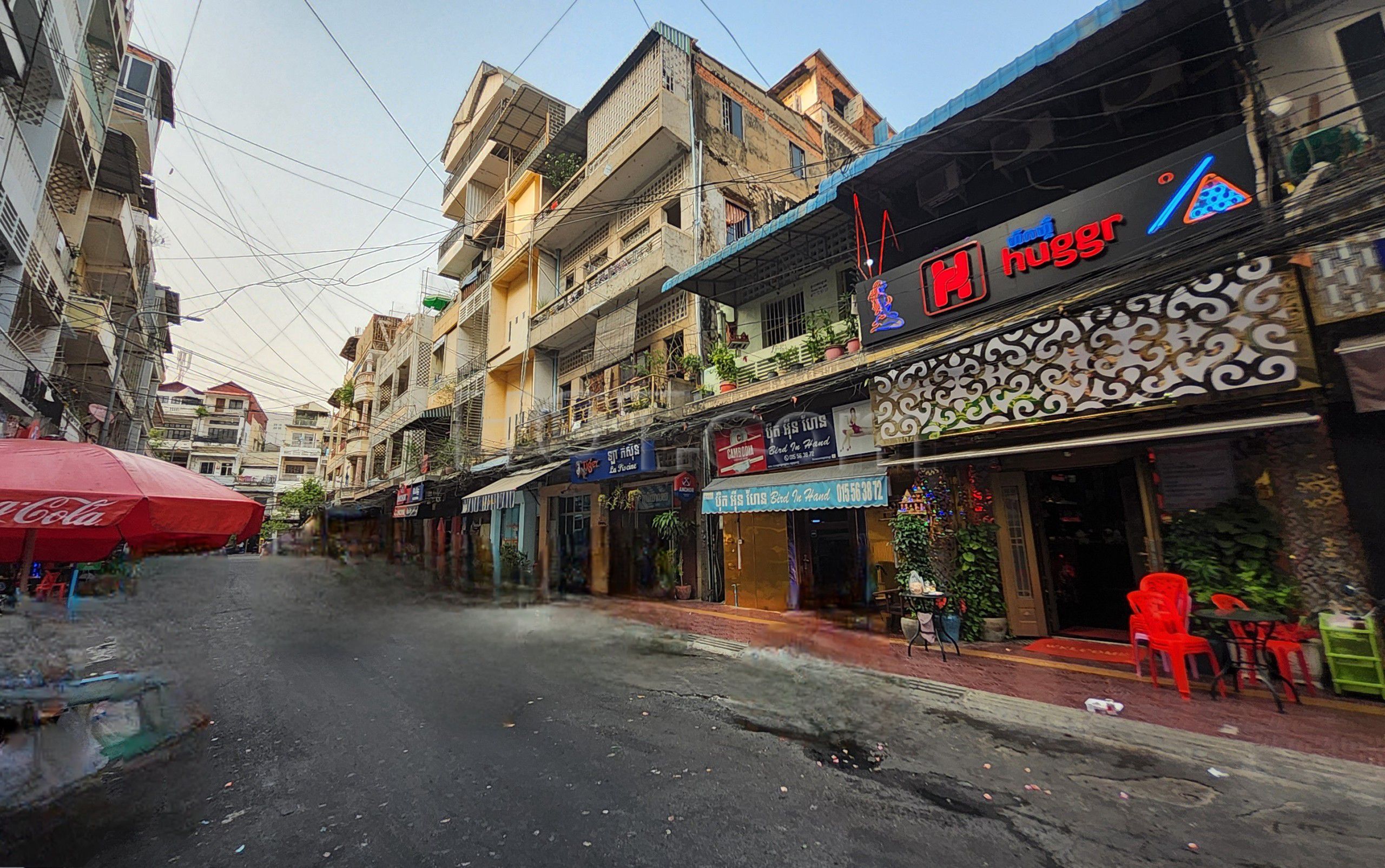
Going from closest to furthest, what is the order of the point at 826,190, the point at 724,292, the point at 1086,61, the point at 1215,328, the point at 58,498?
the point at 58,498 → the point at 1215,328 → the point at 1086,61 → the point at 826,190 → the point at 724,292

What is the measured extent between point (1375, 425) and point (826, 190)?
817 centimetres

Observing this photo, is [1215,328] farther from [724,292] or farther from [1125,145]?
[724,292]

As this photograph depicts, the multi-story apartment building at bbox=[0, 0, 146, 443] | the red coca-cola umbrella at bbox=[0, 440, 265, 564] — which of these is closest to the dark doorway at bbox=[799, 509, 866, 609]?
the red coca-cola umbrella at bbox=[0, 440, 265, 564]

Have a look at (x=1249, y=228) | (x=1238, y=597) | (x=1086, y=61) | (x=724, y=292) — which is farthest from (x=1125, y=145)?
(x=724, y=292)

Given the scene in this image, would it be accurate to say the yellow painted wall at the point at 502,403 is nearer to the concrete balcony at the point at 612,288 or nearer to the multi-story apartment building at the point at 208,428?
the concrete balcony at the point at 612,288

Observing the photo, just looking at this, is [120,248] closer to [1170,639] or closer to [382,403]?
[382,403]

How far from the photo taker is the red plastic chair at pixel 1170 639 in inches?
221

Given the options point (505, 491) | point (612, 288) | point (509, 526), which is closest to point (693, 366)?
point (612, 288)

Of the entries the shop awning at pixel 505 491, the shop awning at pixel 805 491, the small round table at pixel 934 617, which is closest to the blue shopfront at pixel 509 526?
the shop awning at pixel 505 491

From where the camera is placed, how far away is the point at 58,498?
3.63 meters

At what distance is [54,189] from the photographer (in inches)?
586

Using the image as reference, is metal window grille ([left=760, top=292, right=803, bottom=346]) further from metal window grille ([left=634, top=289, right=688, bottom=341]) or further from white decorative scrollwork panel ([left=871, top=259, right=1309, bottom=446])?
white decorative scrollwork panel ([left=871, top=259, right=1309, bottom=446])

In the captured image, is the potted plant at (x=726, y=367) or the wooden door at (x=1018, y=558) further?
the potted plant at (x=726, y=367)

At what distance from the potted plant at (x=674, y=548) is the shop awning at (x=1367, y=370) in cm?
1159
